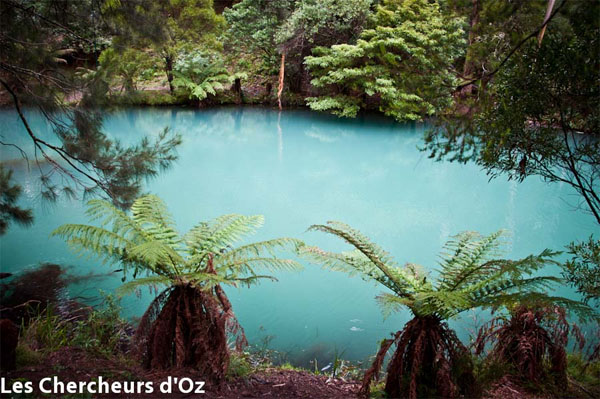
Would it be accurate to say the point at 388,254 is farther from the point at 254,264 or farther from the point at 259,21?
the point at 259,21

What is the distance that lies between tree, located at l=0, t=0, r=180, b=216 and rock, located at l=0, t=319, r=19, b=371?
4.32 ft

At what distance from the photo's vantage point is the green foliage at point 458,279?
2158mm

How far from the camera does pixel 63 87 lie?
3.19 meters

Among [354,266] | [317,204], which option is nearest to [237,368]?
[354,266]

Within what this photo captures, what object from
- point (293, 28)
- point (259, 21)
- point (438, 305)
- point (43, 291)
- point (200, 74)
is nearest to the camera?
point (438, 305)

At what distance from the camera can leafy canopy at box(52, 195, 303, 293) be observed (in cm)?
243

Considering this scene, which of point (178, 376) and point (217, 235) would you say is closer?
point (178, 376)

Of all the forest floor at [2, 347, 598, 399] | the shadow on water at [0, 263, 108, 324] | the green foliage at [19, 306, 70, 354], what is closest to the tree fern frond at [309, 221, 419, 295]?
the forest floor at [2, 347, 598, 399]

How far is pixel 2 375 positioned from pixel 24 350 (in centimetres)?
32

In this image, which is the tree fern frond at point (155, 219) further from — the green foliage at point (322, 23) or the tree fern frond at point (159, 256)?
the green foliage at point (322, 23)

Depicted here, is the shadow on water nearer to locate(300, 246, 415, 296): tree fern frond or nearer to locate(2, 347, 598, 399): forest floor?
locate(2, 347, 598, 399): forest floor

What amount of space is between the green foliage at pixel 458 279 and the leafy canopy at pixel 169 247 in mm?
312

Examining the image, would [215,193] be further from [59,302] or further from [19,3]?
[19,3]

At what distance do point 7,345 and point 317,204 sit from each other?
4707 mm
